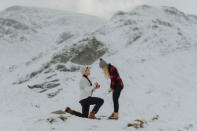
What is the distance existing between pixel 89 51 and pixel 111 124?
2226 cm

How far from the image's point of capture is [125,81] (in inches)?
821

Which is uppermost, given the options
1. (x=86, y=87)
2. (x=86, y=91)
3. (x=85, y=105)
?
(x=86, y=87)

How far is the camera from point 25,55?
4650 centimetres

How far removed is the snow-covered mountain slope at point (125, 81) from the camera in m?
9.44

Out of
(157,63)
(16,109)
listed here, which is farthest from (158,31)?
(16,109)

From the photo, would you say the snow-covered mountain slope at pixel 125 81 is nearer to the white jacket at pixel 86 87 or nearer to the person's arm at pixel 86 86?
the white jacket at pixel 86 87

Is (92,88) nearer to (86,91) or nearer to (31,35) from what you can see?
(86,91)

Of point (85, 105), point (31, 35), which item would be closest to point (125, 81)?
point (85, 105)

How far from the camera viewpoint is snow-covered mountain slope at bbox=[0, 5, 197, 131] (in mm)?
9445

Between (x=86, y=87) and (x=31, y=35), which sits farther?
(x=31, y=35)

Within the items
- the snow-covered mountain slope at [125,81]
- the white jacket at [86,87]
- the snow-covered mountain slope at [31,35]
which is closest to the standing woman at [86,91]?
the white jacket at [86,87]

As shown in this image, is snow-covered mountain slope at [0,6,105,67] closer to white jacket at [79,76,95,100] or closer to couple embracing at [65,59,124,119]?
couple embracing at [65,59,124,119]

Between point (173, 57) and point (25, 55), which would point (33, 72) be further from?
point (25, 55)

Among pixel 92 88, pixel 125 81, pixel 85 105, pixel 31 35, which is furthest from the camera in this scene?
pixel 31 35
